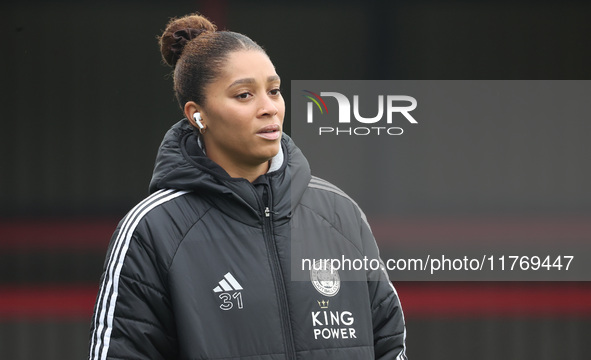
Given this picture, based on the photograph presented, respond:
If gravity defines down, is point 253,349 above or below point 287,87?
below

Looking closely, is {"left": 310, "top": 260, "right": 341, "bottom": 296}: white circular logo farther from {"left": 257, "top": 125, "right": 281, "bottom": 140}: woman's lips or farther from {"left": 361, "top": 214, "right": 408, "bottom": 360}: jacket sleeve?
{"left": 257, "top": 125, "right": 281, "bottom": 140}: woman's lips

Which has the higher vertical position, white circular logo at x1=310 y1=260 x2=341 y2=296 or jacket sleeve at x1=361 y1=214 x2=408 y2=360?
white circular logo at x1=310 y1=260 x2=341 y2=296

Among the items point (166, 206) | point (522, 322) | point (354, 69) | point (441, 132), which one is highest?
point (354, 69)

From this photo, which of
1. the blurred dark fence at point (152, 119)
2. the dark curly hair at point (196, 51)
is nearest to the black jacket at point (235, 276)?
the dark curly hair at point (196, 51)

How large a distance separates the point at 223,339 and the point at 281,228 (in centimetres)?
26

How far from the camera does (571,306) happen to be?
3.35m

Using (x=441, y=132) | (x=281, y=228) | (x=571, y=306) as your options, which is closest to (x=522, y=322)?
(x=571, y=306)

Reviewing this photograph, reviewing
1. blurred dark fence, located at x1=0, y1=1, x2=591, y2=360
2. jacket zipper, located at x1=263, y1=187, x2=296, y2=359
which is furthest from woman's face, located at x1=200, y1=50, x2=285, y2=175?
blurred dark fence, located at x1=0, y1=1, x2=591, y2=360

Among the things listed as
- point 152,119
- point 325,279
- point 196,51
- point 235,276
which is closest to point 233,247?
point 235,276

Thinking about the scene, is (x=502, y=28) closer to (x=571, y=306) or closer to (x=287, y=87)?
(x=287, y=87)

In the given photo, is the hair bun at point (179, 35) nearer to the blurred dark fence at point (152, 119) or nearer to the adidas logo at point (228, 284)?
the adidas logo at point (228, 284)

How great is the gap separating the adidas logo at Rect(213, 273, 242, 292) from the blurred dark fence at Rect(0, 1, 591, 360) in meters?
1.78

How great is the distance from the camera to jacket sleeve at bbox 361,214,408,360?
5.56ft

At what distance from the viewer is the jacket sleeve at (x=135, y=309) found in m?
1.50
